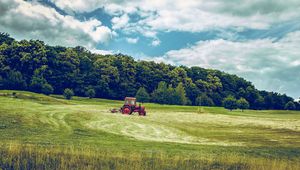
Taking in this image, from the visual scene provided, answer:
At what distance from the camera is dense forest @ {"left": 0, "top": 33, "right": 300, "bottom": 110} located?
106 metres

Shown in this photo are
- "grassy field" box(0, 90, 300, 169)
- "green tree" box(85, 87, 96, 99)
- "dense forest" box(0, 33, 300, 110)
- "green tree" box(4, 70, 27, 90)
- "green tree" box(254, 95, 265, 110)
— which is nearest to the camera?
"grassy field" box(0, 90, 300, 169)

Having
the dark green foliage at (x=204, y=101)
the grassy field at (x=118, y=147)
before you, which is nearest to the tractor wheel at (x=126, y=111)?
the grassy field at (x=118, y=147)

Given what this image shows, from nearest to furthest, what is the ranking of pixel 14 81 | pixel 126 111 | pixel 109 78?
pixel 126 111
pixel 14 81
pixel 109 78

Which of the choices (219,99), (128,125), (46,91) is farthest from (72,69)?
(128,125)

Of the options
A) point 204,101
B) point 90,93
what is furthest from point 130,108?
point 204,101

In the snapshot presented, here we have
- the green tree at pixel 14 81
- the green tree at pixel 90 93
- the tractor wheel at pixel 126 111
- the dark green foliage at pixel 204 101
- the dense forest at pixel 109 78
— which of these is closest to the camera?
the tractor wheel at pixel 126 111

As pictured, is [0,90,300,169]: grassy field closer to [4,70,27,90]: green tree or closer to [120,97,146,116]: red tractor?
[120,97,146,116]: red tractor

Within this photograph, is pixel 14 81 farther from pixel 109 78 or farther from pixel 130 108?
pixel 130 108

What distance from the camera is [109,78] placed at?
123062 mm

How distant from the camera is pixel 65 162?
1562 cm

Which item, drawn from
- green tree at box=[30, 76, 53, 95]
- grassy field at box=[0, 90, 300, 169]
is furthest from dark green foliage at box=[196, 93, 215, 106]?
grassy field at box=[0, 90, 300, 169]

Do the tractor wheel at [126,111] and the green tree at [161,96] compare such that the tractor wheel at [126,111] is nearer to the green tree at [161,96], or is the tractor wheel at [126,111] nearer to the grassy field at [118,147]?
the grassy field at [118,147]

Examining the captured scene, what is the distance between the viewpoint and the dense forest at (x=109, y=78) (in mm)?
106312

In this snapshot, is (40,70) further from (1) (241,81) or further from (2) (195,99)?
(1) (241,81)
